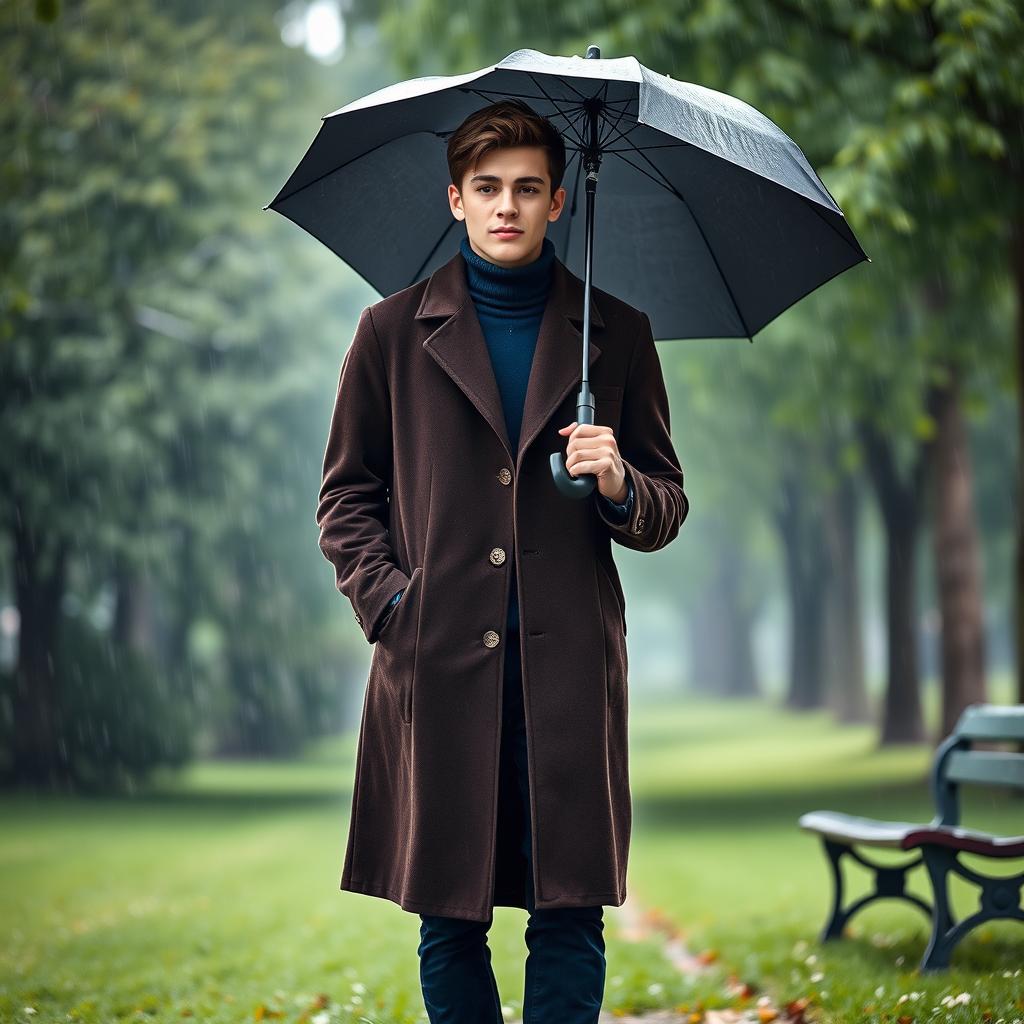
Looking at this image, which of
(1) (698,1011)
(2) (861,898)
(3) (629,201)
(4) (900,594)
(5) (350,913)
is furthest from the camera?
(4) (900,594)

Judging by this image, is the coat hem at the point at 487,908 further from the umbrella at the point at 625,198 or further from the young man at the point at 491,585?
the umbrella at the point at 625,198

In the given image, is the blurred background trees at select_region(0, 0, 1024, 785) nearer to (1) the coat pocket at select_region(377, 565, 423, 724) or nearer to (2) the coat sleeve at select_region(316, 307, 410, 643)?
(2) the coat sleeve at select_region(316, 307, 410, 643)

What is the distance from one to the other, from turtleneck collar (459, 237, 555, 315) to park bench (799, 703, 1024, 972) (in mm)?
3210

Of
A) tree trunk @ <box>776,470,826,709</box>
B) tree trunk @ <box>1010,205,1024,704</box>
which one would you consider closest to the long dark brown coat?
tree trunk @ <box>1010,205,1024,704</box>

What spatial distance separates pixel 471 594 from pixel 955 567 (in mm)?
14048

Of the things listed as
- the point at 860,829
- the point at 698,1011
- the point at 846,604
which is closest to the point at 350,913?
the point at 860,829

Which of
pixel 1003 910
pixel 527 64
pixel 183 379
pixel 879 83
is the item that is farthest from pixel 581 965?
pixel 183 379

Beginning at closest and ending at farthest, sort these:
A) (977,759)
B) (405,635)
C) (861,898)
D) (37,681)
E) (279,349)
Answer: (405,635) → (977,759) → (861,898) → (37,681) → (279,349)

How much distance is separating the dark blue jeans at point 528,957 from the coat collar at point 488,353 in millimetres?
539

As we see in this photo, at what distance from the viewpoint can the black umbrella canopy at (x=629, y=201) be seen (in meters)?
4.05

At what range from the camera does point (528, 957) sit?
12.2 feet

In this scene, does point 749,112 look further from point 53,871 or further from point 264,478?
point 264,478

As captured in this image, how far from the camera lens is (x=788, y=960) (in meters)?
6.76

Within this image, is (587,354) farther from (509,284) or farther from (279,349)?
(279,349)
